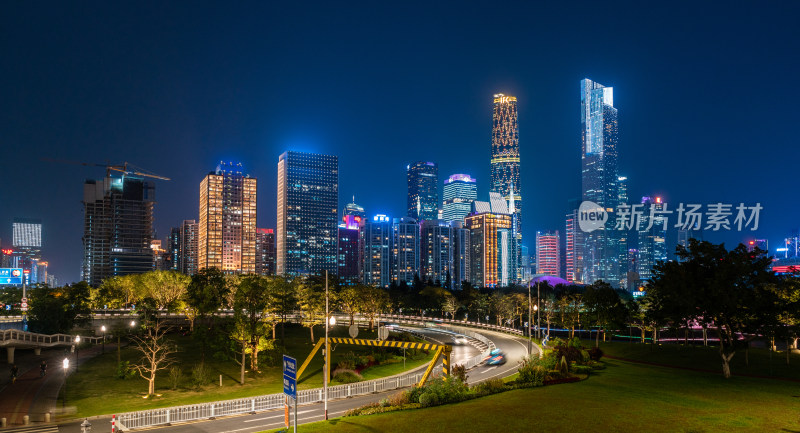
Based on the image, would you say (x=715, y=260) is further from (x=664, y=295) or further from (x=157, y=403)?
(x=157, y=403)

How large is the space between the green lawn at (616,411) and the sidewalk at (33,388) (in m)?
19.0

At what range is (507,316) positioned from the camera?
4190 inches

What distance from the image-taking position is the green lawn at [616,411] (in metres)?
25.0

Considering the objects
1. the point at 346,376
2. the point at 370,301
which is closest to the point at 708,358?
the point at 346,376

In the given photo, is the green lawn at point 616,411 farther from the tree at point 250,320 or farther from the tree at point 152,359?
the tree at point 250,320

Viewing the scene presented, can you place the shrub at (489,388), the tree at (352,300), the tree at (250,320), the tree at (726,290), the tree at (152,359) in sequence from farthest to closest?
the tree at (352,300) < the tree at (250,320) < the tree at (726,290) < the tree at (152,359) < the shrub at (489,388)

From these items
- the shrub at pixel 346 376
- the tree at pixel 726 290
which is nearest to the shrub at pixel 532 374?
the tree at pixel 726 290

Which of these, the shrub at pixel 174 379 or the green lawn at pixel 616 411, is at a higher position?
the green lawn at pixel 616 411

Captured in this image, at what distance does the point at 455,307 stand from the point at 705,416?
88.0 metres

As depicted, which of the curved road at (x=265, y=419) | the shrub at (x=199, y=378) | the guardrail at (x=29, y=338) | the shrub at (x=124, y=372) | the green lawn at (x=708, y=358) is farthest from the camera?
the guardrail at (x=29, y=338)

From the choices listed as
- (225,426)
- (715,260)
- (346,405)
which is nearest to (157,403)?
(225,426)

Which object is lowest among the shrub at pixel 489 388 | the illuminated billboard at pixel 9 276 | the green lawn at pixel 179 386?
the green lawn at pixel 179 386

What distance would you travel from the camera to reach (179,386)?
40.1 m

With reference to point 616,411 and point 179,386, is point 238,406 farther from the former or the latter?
point 616,411
